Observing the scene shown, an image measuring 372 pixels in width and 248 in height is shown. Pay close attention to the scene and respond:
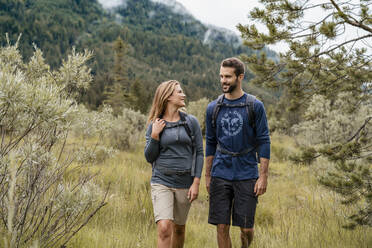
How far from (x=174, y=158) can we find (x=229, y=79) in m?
1.04

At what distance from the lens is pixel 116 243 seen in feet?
10.7

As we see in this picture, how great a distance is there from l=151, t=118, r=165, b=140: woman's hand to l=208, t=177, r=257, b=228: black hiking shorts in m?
0.82

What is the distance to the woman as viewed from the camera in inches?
119

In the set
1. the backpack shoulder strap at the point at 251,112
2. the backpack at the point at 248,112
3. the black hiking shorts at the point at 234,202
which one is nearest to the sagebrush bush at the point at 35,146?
the black hiking shorts at the point at 234,202

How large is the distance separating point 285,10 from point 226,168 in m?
1.91

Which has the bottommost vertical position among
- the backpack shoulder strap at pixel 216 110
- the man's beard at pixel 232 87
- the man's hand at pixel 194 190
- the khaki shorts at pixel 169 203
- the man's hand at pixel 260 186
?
the khaki shorts at pixel 169 203

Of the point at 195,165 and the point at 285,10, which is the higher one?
the point at 285,10

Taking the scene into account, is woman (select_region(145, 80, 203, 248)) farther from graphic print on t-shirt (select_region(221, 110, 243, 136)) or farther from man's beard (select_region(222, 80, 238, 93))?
man's beard (select_region(222, 80, 238, 93))

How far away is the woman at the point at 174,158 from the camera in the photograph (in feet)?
9.89

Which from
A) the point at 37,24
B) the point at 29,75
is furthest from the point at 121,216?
the point at 37,24

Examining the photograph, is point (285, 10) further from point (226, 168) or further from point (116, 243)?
point (116, 243)

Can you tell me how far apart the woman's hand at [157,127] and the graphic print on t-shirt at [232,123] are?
2.22 ft

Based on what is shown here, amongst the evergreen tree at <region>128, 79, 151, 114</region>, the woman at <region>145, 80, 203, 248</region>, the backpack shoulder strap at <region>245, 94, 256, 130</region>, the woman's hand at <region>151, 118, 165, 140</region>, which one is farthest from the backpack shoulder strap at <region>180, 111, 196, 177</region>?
the evergreen tree at <region>128, 79, 151, 114</region>

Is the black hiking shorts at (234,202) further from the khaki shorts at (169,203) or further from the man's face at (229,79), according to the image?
the man's face at (229,79)
